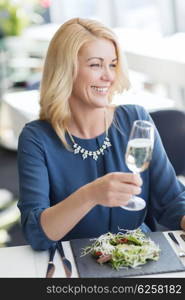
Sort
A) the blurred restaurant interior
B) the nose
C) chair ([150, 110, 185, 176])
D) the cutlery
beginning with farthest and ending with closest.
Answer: the blurred restaurant interior → chair ([150, 110, 185, 176]) → the nose → the cutlery

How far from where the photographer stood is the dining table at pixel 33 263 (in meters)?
1.51

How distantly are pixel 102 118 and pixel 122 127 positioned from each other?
0.08m

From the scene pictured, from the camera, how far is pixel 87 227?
1952mm

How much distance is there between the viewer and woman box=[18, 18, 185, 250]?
185 cm

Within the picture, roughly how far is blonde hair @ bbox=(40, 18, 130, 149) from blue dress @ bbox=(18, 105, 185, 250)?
0.06 meters

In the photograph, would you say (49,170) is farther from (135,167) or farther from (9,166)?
(9,166)

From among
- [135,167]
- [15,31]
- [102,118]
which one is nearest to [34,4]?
[15,31]

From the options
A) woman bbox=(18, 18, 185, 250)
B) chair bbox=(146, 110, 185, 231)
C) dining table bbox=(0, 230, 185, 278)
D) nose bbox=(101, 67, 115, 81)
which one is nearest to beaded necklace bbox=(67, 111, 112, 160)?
woman bbox=(18, 18, 185, 250)

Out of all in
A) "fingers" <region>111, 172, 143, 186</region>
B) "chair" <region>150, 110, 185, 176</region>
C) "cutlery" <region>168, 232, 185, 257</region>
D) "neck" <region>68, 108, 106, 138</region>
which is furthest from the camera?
"chair" <region>150, 110, 185, 176</region>

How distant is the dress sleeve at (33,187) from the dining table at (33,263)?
0.11 ft

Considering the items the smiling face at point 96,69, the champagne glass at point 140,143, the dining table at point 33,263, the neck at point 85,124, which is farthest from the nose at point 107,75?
A: the dining table at point 33,263

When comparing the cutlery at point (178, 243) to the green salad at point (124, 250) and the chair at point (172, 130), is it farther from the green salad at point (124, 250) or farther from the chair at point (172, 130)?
the chair at point (172, 130)

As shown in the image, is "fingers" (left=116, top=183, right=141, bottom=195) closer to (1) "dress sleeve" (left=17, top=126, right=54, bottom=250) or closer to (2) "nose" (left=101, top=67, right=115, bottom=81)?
(1) "dress sleeve" (left=17, top=126, right=54, bottom=250)

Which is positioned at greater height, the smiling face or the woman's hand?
the smiling face
